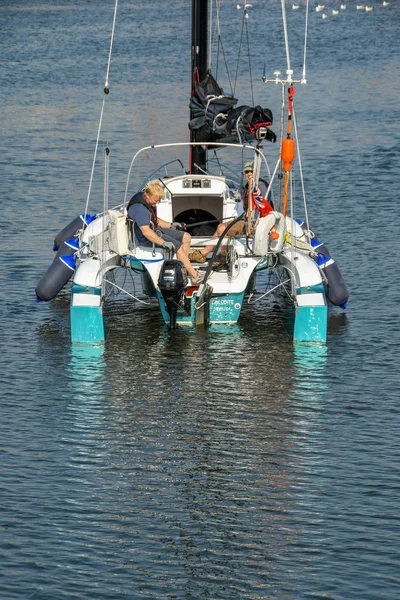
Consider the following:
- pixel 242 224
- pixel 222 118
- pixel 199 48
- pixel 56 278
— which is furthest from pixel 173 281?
pixel 199 48

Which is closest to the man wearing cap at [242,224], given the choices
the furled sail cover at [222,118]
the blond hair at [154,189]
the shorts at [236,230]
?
the shorts at [236,230]

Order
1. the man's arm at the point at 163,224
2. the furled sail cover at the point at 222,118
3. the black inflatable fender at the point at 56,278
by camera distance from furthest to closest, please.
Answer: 1. the furled sail cover at the point at 222,118
2. the black inflatable fender at the point at 56,278
3. the man's arm at the point at 163,224

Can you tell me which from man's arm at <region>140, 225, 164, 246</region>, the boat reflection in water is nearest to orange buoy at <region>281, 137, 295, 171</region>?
man's arm at <region>140, 225, 164, 246</region>

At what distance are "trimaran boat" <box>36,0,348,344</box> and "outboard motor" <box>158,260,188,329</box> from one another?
0.01m

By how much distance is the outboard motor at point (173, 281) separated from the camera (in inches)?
692

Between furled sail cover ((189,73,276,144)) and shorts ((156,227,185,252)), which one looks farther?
furled sail cover ((189,73,276,144))

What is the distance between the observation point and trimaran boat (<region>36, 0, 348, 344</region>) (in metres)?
18.2

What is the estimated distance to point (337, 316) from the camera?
66.1ft

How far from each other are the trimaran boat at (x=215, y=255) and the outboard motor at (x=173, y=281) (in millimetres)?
14

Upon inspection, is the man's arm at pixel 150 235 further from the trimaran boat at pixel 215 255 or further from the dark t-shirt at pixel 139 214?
the trimaran boat at pixel 215 255

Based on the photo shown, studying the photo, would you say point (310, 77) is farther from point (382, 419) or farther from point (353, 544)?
point (353, 544)

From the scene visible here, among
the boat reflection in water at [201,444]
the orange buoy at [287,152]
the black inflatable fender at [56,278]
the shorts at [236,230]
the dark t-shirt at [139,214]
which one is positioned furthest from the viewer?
the black inflatable fender at [56,278]

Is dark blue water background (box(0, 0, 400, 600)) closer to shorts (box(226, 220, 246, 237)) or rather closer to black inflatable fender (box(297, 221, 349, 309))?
black inflatable fender (box(297, 221, 349, 309))

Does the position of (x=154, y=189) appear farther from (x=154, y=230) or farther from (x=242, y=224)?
(x=242, y=224)
